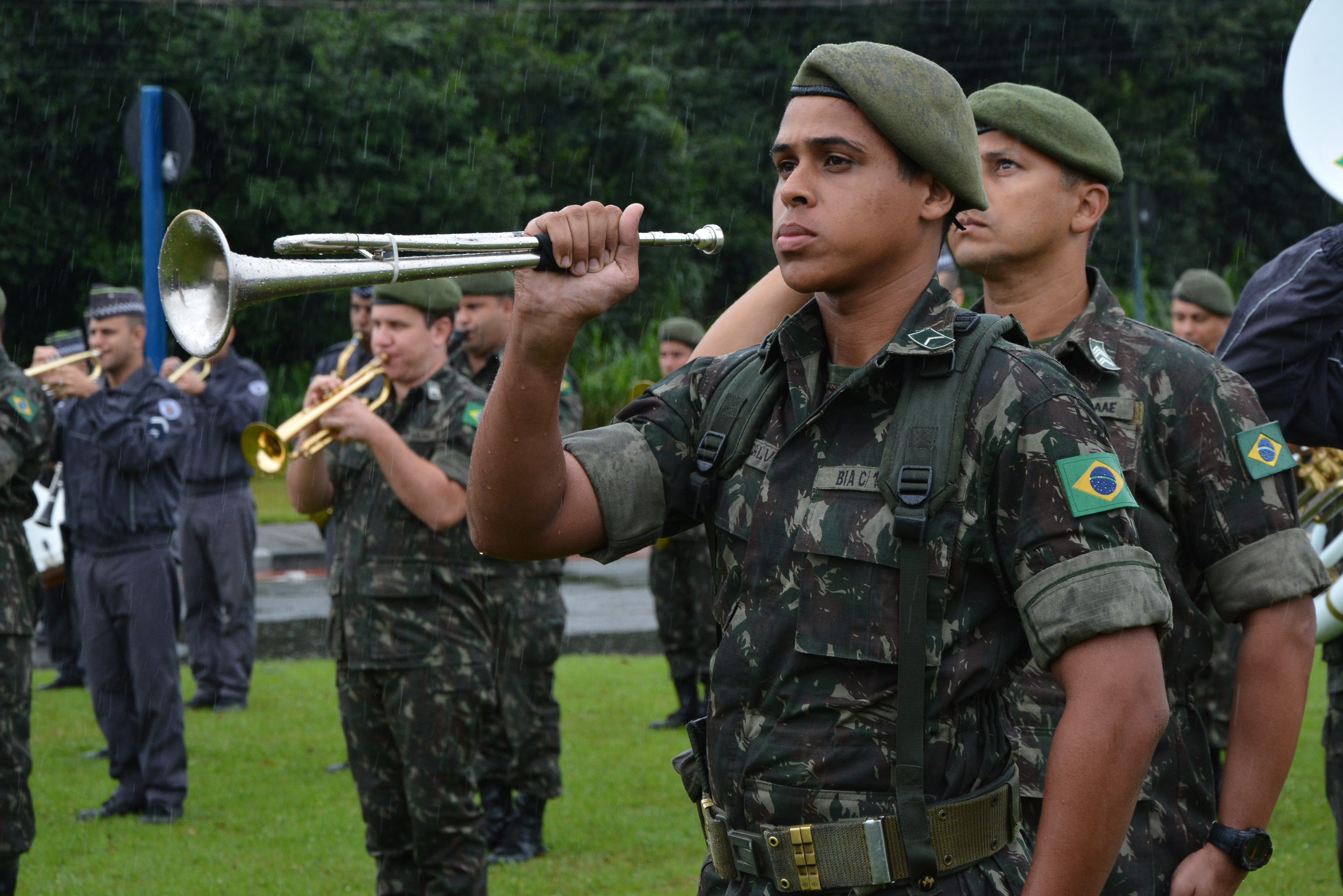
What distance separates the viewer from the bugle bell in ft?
6.61

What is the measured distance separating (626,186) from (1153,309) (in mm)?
11751

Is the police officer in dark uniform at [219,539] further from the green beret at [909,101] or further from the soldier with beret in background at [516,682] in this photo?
the green beret at [909,101]

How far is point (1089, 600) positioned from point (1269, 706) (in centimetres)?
116

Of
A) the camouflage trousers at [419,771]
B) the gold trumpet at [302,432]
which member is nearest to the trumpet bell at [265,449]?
the gold trumpet at [302,432]

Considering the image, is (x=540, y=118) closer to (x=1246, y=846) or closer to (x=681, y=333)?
(x=681, y=333)

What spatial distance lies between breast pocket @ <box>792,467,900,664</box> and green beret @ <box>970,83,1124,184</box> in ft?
4.73

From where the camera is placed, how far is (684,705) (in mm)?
9180

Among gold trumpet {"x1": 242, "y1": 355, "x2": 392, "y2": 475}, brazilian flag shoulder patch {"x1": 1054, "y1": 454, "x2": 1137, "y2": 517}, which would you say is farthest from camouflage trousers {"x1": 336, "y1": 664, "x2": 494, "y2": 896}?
brazilian flag shoulder patch {"x1": 1054, "y1": 454, "x2": 1137, "y2": 517}

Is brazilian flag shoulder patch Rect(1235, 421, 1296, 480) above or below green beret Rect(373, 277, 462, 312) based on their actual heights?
above

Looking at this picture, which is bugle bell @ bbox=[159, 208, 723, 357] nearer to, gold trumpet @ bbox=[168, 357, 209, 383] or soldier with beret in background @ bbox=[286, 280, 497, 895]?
soldier with beret in background @ bbox=[286, 280, 497, 895]

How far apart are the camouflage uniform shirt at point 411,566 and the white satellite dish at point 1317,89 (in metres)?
2.87

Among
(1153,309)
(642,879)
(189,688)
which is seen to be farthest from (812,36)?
(642,879)

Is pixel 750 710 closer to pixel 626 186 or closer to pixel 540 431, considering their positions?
pixel 540 431

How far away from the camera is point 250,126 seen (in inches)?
1077
